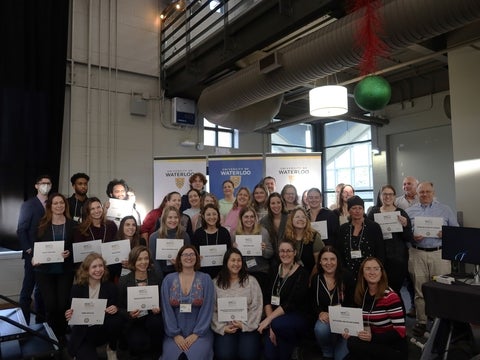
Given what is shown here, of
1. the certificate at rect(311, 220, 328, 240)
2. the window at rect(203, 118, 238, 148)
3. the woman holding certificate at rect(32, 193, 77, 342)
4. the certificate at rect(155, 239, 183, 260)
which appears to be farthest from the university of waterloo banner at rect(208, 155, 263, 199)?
the woman holding certificate at rect(32, 193, 77, 342)

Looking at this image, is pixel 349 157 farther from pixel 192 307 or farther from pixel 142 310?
pixel 142 310

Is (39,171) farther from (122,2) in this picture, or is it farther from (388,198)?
(388,198)

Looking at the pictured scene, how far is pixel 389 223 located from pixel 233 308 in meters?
1.78

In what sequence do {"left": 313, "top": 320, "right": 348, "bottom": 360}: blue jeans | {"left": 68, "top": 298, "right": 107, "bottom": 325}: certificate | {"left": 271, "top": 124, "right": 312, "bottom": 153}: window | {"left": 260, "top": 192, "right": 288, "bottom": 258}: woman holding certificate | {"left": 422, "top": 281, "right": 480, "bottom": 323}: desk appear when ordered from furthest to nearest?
{"left": 271, "top": 124, "right": 312, "bottom": 153}: window → {"left": 260, "top": 192, "right": 288, "bottom": 258}: woman holding certificate → {"left": 313, "top": 320, "right": 348, "bottom": 360}: blue jeans → {"left": 68, "top": 298, "right": 107, "bottom": 325}: certificate → {"left": 422, "top": 281, "right": 480, "bottom": 323}: desk

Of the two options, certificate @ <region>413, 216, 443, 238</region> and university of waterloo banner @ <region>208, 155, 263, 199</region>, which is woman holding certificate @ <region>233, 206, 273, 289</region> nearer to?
certificate @ <region>413, 216, 443, 238</region>

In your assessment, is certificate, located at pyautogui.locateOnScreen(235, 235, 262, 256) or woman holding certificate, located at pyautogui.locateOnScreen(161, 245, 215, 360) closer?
woman holding certificate, located at pyautogui.locateOnScreen(161, 245, 215, 360)

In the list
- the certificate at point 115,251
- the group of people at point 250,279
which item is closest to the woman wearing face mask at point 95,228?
the group of people at point 250,279

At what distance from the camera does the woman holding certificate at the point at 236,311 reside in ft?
10.4

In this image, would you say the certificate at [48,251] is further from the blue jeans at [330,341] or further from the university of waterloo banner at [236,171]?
the university of waterloo banner at [236,171]

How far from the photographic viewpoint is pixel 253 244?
11.8 ft

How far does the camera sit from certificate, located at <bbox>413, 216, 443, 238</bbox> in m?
3.84

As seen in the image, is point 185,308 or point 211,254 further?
point 211,254

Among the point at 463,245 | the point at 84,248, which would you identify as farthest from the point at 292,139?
the point at 84,248

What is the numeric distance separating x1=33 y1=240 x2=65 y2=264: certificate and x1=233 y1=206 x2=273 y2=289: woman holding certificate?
1.56 m
